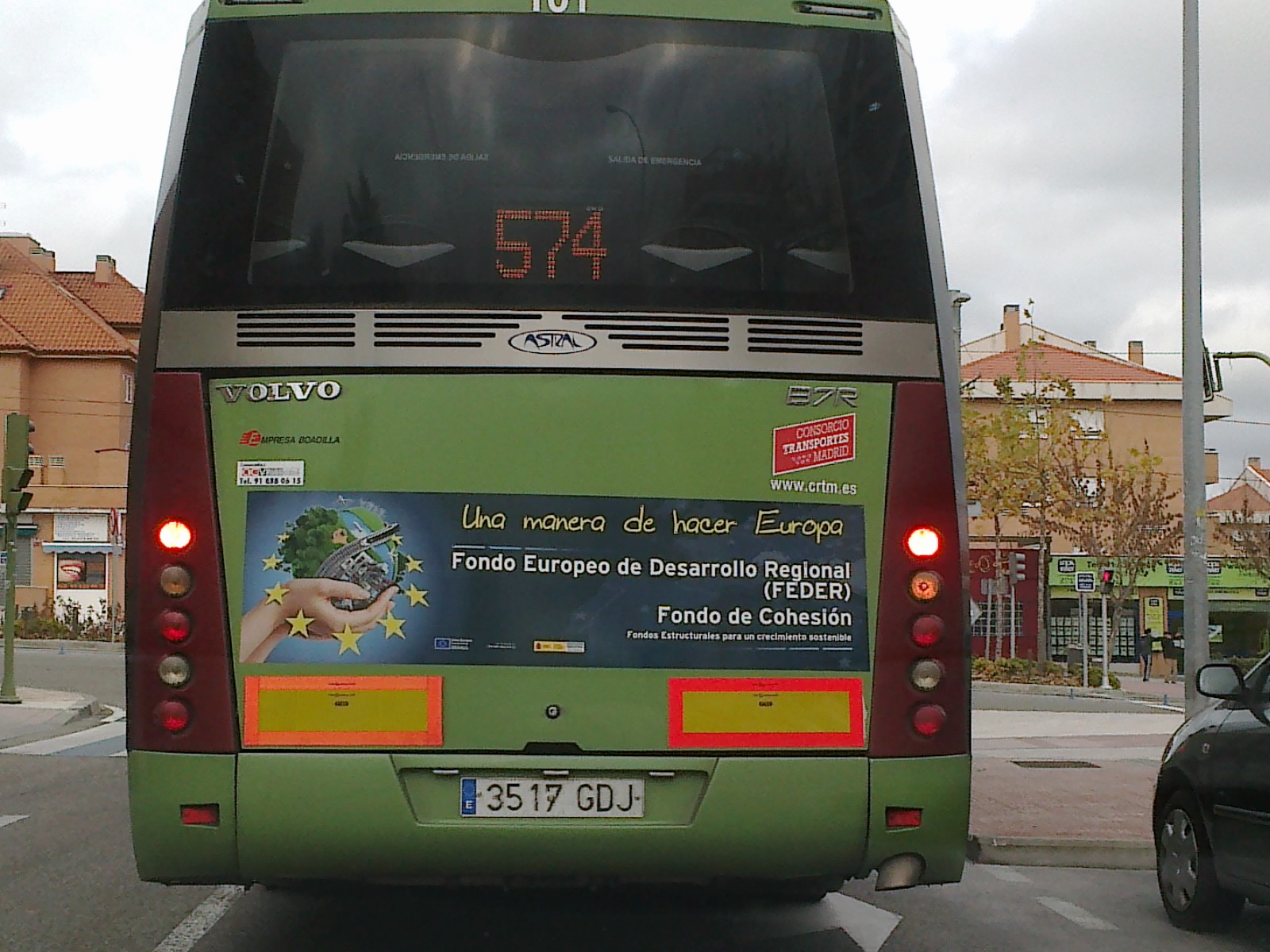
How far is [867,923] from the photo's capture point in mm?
7617

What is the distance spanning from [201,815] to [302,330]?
152 cm

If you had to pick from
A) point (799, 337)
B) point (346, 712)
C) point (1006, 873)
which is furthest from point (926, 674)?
point (1006, 873)

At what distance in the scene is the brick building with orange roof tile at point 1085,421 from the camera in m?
62.8

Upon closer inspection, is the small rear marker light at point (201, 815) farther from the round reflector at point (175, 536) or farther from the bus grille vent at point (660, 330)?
the bus grille vent at point (660, 330)

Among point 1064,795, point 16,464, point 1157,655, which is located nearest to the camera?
point 1064,795

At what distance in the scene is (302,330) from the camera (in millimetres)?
5207

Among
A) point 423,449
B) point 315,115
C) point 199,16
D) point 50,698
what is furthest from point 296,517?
point 50,698

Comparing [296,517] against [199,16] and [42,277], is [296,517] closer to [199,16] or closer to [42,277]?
[199,16]

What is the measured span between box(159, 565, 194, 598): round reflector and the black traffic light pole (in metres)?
15.4

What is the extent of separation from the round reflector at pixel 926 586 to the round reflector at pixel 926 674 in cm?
20

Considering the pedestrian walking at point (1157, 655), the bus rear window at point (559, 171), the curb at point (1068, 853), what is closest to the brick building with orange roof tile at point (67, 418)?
the pedestrian walking at point (1157, 655)

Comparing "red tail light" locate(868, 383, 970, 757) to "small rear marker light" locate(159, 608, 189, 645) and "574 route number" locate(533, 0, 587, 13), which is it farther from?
"small rear marker light" locate(159, 608, 189, 645)

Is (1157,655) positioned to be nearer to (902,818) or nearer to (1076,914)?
(1076,914)

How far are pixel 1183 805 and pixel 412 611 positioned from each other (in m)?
4.24
